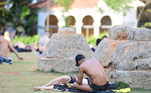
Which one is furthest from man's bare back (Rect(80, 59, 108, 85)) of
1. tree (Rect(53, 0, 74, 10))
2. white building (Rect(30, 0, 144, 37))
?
tree (Rect(53, 0, 74, 10))

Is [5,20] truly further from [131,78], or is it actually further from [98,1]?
[131,78]

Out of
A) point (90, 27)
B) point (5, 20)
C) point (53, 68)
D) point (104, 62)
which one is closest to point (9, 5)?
point (5, 20)

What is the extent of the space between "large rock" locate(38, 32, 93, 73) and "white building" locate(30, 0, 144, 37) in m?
33.4

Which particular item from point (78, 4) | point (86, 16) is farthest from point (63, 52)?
point (86, 16)

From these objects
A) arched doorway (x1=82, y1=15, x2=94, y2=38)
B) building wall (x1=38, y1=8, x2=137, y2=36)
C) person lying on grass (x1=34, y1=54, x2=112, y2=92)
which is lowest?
arched doorway (x1=82, y1=15, x2=94, y2=38)

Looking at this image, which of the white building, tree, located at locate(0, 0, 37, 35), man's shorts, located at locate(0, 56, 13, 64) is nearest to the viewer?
man's shorts, located at locate(0, 56, 13, 64)

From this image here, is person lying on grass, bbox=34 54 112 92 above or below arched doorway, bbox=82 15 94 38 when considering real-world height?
above

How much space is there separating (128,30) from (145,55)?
2.55 feet

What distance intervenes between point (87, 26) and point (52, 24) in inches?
281

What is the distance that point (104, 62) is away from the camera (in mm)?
14125

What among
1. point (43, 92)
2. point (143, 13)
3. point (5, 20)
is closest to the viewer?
point (43, 92)

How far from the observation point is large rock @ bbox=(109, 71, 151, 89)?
13.5 m

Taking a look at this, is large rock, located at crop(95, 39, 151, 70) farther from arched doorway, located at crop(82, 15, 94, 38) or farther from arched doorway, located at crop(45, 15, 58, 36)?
arched doorway, located at crop(45, 15, 58, 36)

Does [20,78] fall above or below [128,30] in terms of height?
below
